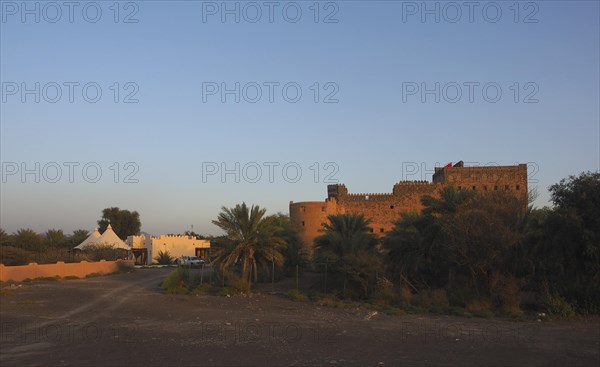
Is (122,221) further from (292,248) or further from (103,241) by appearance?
(292,248)

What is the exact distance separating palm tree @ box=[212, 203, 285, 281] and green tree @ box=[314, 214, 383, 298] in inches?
113

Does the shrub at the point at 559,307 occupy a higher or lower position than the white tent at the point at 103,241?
lower

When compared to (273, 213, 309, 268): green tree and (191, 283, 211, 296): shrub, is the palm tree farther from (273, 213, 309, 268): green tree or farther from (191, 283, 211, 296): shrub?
(273, 213, 309, 268): green tree

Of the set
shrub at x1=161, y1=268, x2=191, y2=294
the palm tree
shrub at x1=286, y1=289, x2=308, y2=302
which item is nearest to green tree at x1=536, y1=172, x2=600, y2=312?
shrub at x1=286, y1=289, x2=308, y2=302

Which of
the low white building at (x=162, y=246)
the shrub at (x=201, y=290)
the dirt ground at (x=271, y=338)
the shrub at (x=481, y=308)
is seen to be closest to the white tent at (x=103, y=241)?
the low white building at (x=162, y=246)

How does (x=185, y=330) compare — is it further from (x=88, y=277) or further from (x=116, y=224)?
(x=116, y=224)

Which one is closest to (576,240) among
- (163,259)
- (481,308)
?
(481,308)

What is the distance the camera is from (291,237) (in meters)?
39.9

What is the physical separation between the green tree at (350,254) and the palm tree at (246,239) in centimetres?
287

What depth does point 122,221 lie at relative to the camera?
112 metres

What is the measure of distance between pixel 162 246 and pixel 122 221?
42316mm

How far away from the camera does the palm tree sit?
31.1 m

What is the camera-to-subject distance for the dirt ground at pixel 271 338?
12.0m

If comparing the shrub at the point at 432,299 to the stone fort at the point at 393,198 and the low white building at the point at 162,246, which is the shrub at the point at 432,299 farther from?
the low white building at the point at 162,246
